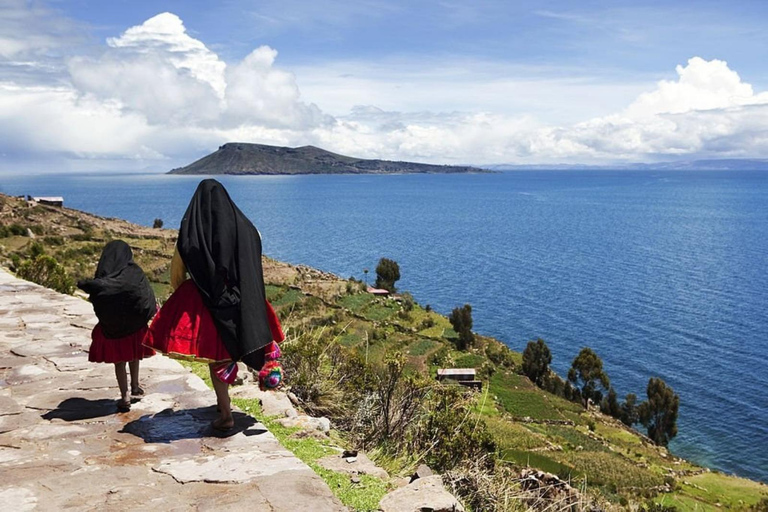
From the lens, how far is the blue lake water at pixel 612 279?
120 feet

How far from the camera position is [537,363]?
125ft

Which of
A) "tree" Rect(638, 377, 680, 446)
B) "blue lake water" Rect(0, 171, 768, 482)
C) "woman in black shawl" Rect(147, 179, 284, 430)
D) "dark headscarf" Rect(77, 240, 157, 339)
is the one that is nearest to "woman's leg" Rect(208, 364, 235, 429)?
"woman in black shawl" Rect(147, 179, 284, 430)

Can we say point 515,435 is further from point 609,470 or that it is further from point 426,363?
point 426,363

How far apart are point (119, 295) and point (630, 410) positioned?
3616cm

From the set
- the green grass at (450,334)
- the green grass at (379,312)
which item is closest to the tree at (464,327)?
the green grass at (450,334)

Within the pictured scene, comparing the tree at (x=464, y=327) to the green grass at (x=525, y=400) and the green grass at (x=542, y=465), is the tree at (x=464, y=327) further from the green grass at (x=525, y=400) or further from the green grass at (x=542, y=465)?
the green grass at (x=542, y=465)

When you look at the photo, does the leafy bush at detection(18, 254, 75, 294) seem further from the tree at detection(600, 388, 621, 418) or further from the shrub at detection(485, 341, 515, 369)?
the tree at detection(600, 388, 621, 418)

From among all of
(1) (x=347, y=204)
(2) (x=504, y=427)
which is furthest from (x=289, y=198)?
(2) (x=504, y=427)

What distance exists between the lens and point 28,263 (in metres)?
13.9

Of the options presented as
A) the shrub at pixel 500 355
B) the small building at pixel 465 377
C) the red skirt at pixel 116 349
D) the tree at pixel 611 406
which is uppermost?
the red skirt at pixel 116 349

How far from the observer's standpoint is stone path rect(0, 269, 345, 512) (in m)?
3.75

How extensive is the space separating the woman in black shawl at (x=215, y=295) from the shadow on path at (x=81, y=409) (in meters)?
1.13

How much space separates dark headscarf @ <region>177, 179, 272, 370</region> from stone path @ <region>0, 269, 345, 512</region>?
78cm

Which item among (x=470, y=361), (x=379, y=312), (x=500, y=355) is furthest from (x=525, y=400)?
(x=379, y=312)
